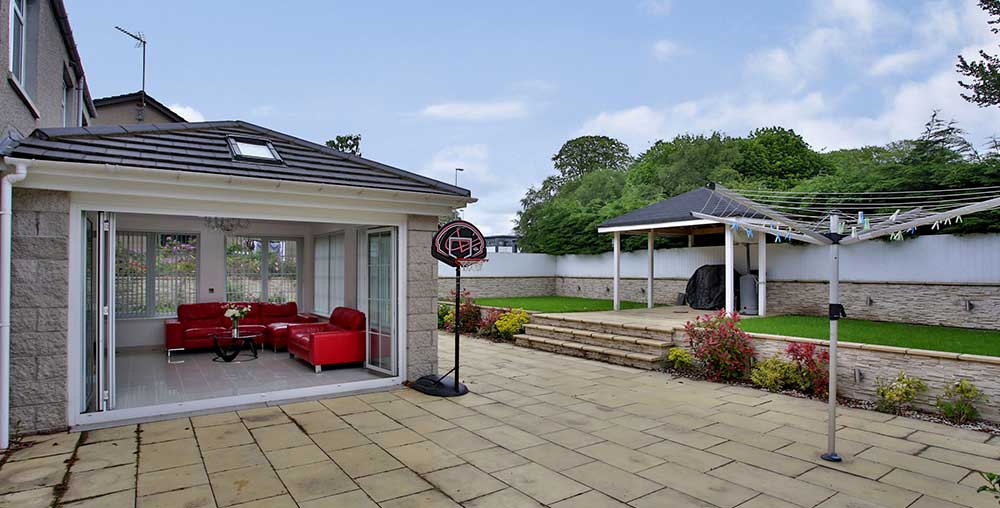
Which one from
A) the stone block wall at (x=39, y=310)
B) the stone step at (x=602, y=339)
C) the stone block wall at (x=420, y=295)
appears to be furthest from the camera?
the stone step at (x=602, y=339)


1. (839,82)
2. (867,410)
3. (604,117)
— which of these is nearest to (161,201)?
(867,410)

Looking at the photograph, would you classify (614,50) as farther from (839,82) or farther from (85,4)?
(85,4)

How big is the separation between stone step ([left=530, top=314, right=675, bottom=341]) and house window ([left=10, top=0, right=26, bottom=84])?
8260 mm

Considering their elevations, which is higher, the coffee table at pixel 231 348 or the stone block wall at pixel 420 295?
the stone block wall at pixel 420 295

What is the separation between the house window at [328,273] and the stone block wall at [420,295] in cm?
316

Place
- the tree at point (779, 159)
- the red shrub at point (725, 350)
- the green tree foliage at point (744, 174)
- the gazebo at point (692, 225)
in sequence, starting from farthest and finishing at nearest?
the tree at point (779, 159)
the gazebo at point (692, 225)
the green tree foliage at point (744, 174)
the red shrub at point (725, 350)

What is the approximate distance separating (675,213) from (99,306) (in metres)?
9.42

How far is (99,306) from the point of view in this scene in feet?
15.5

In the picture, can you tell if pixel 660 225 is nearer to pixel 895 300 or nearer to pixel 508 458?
pixel 895 300

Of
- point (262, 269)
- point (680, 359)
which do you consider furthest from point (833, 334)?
point (262, 269)

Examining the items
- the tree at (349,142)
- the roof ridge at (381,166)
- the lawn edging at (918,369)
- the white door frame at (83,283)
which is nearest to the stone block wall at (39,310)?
the white door frame at (83,283)

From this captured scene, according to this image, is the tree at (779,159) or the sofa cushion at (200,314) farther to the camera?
the tree at (779,159)

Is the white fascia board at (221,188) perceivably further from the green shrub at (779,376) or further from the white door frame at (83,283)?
the green shrub at (779,376)

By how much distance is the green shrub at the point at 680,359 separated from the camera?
7270mm
